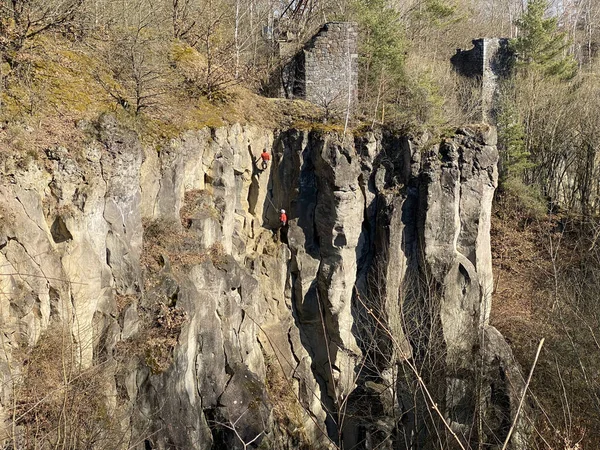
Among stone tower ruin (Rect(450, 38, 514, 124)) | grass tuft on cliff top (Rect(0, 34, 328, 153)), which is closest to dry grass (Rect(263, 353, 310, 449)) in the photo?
grass tuft on cliff top (Rect(0, 34, 328, 153))

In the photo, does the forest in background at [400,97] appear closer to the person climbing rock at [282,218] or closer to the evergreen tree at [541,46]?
the evergreen tree at [541,46]

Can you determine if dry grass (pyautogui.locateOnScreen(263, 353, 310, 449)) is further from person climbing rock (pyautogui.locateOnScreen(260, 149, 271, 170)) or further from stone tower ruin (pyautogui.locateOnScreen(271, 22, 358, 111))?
stone tower ruin (pyautogui.locateOnScreen(271, 22, 358, 111))

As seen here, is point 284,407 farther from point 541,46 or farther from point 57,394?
point 541,46

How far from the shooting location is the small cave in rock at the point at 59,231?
8180 millimetres

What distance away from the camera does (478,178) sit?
1297 centimetres

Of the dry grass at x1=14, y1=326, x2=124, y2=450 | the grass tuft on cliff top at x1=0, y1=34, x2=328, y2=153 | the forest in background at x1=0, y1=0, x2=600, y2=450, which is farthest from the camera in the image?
the forest in background at x1=0, y1=0, x2=600, y2=450

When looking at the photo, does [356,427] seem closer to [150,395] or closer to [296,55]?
[150,395]

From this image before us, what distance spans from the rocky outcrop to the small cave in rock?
0.17ft

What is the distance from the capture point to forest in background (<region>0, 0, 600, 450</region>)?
905 cm

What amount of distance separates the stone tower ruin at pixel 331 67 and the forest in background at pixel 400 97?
28.6 inches

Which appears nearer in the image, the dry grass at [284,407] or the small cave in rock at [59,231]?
the small cave in rock at [59,231]

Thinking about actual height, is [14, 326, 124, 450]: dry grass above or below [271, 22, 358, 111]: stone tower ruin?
below

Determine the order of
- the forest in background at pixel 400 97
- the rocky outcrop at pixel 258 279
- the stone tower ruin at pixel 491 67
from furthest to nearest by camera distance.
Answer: the stone tower ruin at pixel 491 67
the forest in background at pixel 400 97
the rocky outcrop at pixel 258 279

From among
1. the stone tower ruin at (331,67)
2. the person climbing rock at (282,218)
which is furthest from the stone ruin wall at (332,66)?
the person climbing rock at (282,218)
